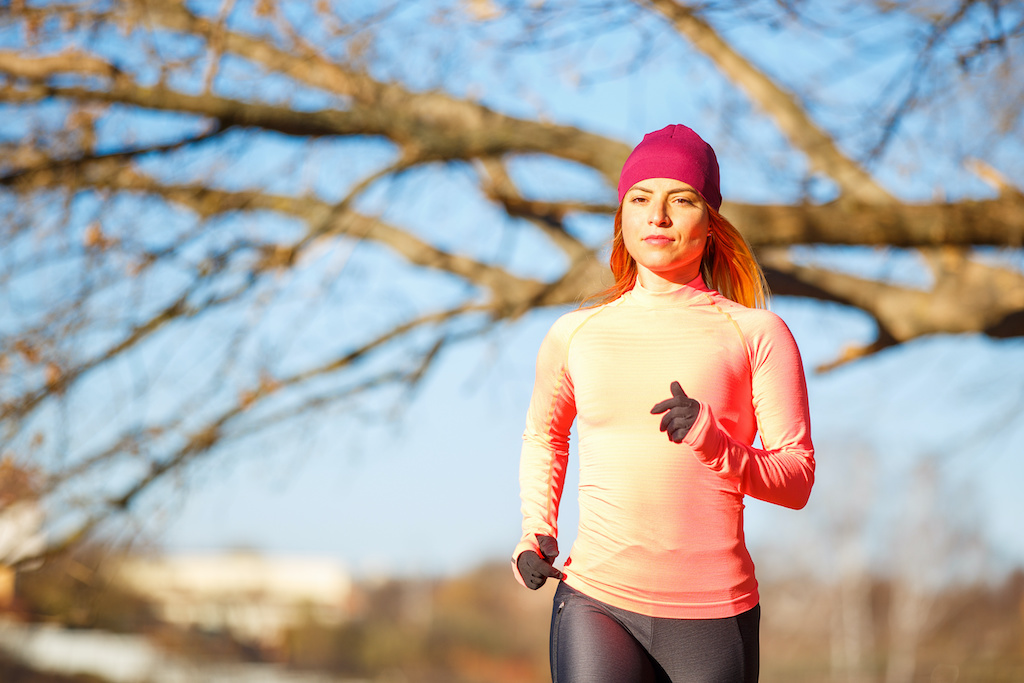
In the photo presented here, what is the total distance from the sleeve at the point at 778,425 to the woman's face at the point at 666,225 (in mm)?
216

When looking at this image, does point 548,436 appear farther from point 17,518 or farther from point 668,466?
point 17,518

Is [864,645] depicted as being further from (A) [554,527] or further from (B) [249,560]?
(A) [554,527]

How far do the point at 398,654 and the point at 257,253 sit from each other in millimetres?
35269

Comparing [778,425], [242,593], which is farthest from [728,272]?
[242,593]

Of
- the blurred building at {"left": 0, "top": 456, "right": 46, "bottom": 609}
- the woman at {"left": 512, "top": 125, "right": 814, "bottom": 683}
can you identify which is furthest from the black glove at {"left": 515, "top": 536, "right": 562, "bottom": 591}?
the blurred building at {"left": 0, "top": 456, "right": 46, "bottom": 609}

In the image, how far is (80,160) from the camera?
201 inches

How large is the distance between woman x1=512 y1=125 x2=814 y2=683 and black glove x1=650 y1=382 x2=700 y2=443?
0.36ft

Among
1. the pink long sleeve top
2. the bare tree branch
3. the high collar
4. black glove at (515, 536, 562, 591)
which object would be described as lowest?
black glove at (515, 536, 562, 591)

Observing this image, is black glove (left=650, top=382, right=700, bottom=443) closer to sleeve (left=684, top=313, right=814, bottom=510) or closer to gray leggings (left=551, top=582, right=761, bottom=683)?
sleeve (left=684, top=313, right=814, bottom=510)

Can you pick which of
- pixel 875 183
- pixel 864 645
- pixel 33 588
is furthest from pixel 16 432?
pixel 864 645

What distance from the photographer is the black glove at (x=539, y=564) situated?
6.63 feet

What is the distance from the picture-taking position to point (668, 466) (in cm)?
195

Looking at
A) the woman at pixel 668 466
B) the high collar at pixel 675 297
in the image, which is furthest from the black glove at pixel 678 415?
the high collar at pixel 675 297

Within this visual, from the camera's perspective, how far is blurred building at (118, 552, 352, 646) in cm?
641
